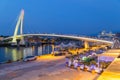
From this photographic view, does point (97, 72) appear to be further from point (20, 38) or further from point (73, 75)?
point (20, 38)

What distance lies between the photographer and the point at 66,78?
15.6 m

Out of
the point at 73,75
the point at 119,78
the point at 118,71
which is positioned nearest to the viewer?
the point at 119,78

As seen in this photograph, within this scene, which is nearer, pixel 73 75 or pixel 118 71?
pixel 118 71

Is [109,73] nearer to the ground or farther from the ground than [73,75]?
farther from the ground

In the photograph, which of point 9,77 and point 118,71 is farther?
point 9,77

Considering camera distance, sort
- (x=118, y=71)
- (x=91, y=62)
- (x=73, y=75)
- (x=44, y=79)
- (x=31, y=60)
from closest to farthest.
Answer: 1. (x=118, y=71)
2. (x=44, y=79)
3. (x=73, y=75)
4. (x=91, y=62)
5. (x=31, y=60)

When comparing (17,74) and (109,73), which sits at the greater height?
(109,73)

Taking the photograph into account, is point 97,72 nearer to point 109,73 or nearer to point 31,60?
point 109,73

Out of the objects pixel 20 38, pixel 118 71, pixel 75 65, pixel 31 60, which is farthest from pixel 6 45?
pixel 118 71

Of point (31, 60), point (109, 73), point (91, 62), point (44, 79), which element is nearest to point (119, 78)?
point (109, 73)

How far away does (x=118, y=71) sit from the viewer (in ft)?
21.9

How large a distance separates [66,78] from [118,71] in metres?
9.14

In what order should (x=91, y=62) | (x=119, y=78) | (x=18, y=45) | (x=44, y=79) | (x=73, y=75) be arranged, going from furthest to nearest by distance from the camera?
1. (x=18, y=45)
2. (x=91, y=62)
3. (x=73, y=75)
4. (x=44, y=79)
5. (x=119, y=78)

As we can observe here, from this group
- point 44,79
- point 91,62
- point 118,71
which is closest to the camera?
point 118,71
